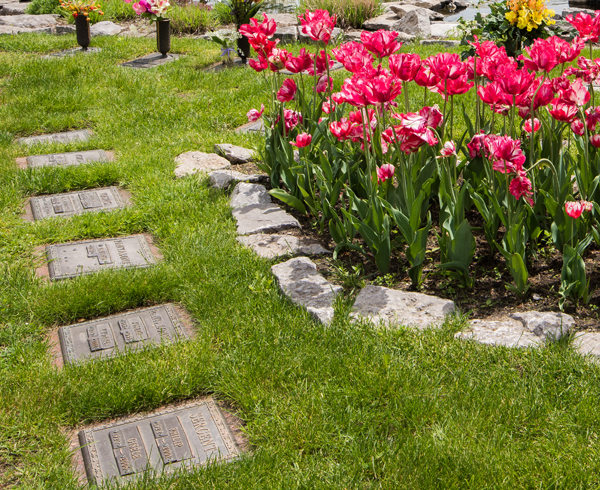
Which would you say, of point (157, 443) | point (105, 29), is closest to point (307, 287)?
point (157, 443)

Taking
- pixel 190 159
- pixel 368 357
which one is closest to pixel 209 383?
pixel 368 357

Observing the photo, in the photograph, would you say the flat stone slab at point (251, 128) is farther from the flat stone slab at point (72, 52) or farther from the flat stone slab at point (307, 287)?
the flat stone slab at point (72, 52)

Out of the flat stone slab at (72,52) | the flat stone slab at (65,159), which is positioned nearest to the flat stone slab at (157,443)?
the flat stone slab at (65,159)

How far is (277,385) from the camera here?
8.12 ft

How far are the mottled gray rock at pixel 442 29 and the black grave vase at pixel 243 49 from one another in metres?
3.49

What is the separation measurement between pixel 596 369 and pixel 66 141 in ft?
14.8

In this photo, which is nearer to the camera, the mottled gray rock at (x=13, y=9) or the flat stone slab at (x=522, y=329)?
the flat stone slab at (x=522, y=329)

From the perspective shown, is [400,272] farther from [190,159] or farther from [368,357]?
[190,159]

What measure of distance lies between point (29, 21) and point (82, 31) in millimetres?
3671

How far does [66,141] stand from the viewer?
5328mm

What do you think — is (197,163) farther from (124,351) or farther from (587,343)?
(587,343)

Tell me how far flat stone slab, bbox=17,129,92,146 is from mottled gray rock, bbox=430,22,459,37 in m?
6.22

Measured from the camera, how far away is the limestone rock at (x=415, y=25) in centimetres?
984

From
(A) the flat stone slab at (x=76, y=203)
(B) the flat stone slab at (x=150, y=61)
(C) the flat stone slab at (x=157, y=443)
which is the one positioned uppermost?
(B) the flat stone slab at (x=150, y=61)
